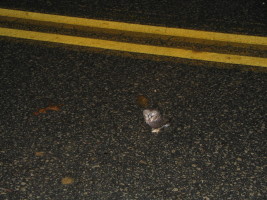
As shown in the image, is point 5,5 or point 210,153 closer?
point 210,153

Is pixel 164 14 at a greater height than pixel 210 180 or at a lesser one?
greater

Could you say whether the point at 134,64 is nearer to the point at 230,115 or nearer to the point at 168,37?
the point at 168,37

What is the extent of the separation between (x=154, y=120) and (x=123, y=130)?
0.78 feet

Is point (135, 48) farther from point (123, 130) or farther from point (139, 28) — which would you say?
point (123, 130)

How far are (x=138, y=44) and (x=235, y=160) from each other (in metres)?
1.44

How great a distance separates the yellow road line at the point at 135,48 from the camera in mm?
3432

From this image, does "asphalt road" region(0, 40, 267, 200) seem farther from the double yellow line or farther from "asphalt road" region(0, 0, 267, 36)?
"asphalt road" region(0, 0, 267, 36)

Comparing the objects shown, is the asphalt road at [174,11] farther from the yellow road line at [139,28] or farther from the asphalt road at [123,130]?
the asphalt road at [123,130]

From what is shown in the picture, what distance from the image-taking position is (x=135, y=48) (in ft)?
11.8

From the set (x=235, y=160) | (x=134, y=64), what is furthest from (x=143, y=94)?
(x=235, y=160)

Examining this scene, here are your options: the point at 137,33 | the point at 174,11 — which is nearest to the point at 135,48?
the point at 137,33

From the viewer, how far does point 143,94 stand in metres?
3.16

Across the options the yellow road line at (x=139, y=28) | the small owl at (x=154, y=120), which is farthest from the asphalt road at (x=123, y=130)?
the yellow road line at (x=139, y=28)

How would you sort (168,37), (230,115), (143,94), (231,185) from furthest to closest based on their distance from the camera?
(168,37) < (143,94) < (230,115) < (231,185)
